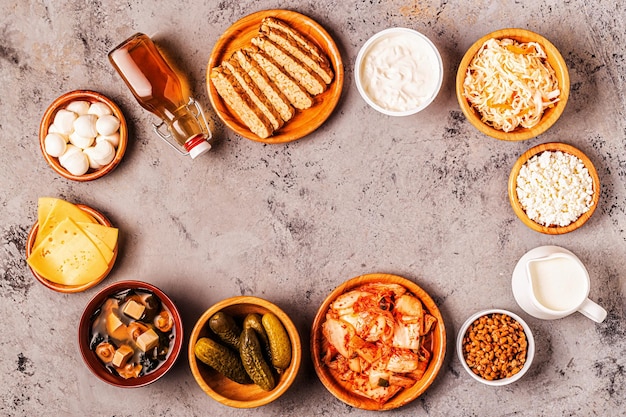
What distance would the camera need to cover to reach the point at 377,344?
232 centimetres

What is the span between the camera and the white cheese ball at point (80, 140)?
240cm

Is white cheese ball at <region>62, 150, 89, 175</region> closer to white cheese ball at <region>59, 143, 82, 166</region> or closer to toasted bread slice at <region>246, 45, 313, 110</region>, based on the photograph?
white cheese ball at <region>59, 143, 82, 166</region>

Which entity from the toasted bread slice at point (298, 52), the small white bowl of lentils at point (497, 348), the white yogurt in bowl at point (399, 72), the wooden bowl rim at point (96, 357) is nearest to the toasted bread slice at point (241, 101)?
the toasted bread slice at point (298, 52)

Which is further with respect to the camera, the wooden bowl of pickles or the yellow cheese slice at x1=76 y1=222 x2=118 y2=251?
the yellow cheese slice at x1=76 y1=222 x2=118 y2=251

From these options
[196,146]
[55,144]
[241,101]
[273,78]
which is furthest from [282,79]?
[55,144]

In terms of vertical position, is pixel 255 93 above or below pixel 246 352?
above

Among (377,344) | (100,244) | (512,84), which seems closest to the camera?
(512,84)

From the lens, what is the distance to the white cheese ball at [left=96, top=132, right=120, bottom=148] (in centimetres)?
243

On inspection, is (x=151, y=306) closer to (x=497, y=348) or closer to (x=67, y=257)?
(x=67, y=257)

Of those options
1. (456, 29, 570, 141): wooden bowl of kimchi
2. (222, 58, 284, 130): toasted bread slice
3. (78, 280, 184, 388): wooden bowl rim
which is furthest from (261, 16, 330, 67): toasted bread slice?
(78, 280, 184, 388): wooden bowl rim

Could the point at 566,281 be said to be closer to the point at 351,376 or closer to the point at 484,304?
the point at 484,304

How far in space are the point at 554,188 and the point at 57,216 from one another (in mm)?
1986

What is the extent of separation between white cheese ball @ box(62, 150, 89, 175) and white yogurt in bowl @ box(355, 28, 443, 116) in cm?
115

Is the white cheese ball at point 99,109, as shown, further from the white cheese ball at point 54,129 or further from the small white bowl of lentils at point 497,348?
the small white bowl of lentils at point 497,348
